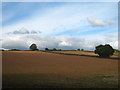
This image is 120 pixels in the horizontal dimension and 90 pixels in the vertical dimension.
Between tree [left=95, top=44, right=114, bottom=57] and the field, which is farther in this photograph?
tree [left=95, top=44, right=114, bottom=57]

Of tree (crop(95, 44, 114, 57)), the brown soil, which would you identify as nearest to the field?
the brown soil

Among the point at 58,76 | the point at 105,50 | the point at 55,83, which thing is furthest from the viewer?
the point at 105,50

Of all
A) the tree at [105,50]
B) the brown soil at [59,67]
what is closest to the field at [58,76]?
the brown soil at [59,67]

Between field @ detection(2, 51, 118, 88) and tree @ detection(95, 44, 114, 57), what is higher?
tree @ detection(95, 44, 114, 57)

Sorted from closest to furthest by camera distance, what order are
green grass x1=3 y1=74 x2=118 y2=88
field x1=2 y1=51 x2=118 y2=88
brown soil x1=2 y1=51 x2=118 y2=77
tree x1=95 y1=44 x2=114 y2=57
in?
green grass x1=3 y1=74 x2=118 y2=88 < field x1=2 y1=51 x2=118 y2=88 < brown soil x1=2 y1=51 x2=118 y2=77 < tree x1=95 y1=44 x2=114 y2=57

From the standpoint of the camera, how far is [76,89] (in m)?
12.9

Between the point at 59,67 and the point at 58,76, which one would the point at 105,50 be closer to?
the point at 59,67

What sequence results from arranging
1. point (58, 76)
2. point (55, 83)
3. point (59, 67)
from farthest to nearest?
point (59, 67) < point (58, 76) < point (55, 83)

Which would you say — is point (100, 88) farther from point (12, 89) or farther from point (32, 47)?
point (32, 47)

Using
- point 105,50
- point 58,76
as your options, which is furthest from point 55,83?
point 105,50

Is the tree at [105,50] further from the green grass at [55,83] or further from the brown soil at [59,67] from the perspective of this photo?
the green grass at [55,83]

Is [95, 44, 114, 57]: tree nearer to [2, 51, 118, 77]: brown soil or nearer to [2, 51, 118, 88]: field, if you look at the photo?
[2, 51, 118, 77]: brown soil

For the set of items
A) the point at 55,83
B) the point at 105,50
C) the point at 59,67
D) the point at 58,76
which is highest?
the point at 105,50

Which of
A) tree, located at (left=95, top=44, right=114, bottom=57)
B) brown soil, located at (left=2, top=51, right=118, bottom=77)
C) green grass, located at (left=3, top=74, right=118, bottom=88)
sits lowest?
brown soil, located at (left=2, top=51, right=118, bottom=77)
